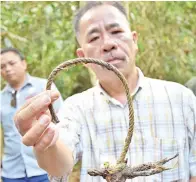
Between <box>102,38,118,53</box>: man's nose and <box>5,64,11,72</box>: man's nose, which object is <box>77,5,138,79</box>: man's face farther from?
<box>5,64,11,72</box>: man's nose

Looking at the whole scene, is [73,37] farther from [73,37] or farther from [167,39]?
[167,39]

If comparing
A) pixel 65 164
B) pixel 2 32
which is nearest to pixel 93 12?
pixel 65 164

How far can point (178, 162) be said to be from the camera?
6.15 ft

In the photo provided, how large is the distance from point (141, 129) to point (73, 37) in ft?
11.3

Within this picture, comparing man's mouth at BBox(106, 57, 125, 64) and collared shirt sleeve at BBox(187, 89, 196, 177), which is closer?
man's mouth at BBox(106, 57, 125, 64)

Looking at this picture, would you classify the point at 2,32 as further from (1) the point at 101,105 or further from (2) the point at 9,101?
(1) the point at 101,105

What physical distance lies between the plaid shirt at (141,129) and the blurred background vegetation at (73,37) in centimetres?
323

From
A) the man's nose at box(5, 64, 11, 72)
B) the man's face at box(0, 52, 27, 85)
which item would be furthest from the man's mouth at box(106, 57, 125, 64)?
the man's nose at box(5, 64, 11, 72)

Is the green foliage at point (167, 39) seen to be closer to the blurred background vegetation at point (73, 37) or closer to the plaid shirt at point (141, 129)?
the blurred background vegetation at point (73, 37)

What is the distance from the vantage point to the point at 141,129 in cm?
188

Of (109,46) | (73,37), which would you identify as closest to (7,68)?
(73,37)

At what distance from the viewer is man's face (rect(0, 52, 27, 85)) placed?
424cm

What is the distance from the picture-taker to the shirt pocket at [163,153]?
185cm

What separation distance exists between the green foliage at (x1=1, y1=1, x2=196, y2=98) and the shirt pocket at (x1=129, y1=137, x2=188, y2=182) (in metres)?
3.37
